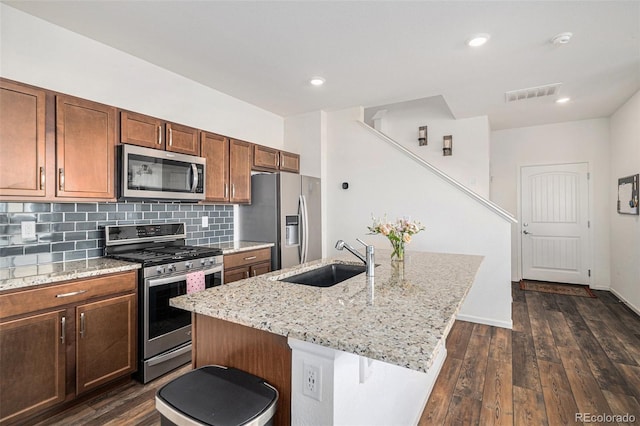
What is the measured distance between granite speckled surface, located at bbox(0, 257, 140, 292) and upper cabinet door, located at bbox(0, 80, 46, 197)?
0.49 metres

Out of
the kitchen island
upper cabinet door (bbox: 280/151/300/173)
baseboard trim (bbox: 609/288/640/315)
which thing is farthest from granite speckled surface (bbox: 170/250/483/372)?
baseboard trim (bbox: 609/288/640/315)

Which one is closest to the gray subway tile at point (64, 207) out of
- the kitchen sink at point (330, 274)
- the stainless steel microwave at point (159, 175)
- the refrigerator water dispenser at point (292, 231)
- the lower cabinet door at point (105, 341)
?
the stainless steel microwave at point (159, 175)

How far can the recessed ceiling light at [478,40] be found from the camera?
2.48 meters

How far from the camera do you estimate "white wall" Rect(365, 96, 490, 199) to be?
4.66 m

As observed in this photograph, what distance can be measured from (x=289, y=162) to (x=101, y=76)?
226 cm

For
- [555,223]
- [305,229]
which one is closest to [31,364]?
[305,229]

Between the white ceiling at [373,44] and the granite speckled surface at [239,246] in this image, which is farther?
the granite speckled surface at [239,246]

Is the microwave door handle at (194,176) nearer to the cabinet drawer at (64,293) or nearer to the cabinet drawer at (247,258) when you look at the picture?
the cabinet drawer at (247,258)

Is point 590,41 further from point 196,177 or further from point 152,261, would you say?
point 152,261

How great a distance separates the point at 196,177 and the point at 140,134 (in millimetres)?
568

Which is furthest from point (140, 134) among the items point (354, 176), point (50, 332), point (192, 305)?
point (354, 176)

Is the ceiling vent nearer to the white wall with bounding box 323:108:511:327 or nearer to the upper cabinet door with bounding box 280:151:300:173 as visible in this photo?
the white wall with bounding box 323:108:511:327

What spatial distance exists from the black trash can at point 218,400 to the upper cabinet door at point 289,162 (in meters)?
3.25

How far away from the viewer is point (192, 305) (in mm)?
1262
